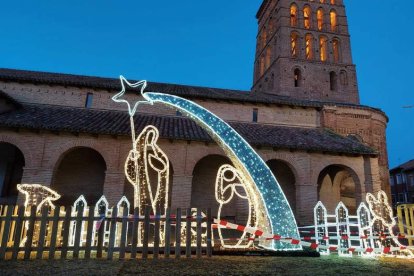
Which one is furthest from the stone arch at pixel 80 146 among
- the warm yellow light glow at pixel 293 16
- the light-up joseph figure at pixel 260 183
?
the warm yellow light glow at pixel 293 16

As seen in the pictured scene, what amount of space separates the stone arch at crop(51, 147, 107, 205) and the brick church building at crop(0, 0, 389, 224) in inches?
2.0

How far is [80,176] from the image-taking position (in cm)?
1605

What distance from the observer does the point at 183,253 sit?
7.78 metres

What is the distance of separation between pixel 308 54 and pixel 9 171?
2571 cm

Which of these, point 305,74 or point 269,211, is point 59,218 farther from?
point 305,74

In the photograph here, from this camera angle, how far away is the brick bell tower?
84.3 feet

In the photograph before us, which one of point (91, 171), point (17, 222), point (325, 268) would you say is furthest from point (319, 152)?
point (17, 222)

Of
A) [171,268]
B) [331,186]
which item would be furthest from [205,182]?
[171,268]

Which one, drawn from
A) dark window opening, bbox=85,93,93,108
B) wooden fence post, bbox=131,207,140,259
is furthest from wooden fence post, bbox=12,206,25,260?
dark window opening, bbox=85,93,93,108

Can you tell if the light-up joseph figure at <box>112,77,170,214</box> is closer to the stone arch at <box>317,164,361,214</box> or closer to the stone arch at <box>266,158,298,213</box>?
the stone arch at <box>266,158,298,213</box>

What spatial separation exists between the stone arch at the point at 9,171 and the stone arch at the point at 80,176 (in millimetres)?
2504

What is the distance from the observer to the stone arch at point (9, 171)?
1580 centimetres

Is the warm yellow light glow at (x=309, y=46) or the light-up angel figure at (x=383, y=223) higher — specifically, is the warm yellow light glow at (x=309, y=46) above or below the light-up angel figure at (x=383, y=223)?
above

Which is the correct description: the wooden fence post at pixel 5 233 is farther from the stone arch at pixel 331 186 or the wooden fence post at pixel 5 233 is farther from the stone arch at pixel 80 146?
the stone arch at pixel 331 186
